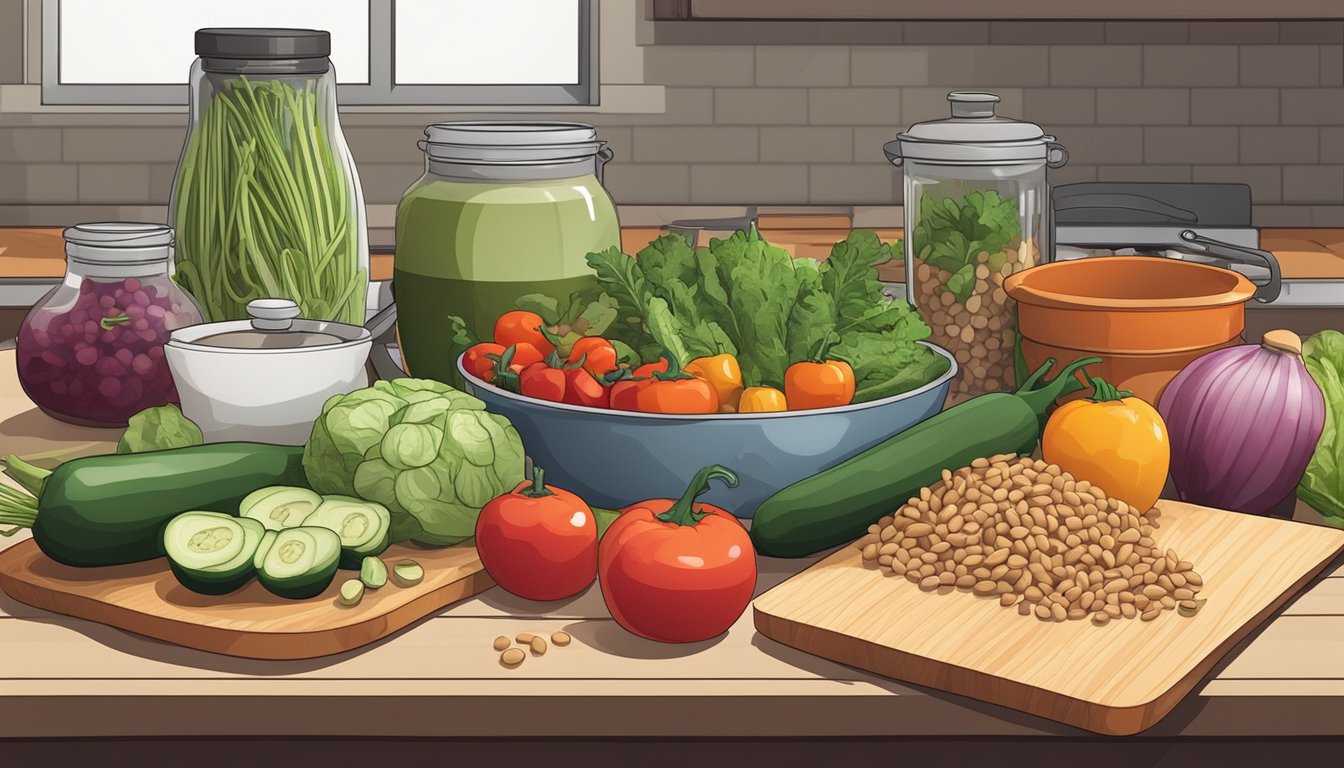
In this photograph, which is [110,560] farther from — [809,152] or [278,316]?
[809,152]

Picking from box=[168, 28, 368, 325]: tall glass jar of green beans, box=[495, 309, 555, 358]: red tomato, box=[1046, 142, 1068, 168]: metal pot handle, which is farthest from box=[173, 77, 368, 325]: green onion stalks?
box=[1046, 142, 1068, 168]: metal pot handle

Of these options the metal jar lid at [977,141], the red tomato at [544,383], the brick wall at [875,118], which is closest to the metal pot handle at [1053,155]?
the metal jar lid at [977,141]

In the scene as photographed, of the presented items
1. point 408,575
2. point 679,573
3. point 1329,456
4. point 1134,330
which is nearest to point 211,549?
point 408,575

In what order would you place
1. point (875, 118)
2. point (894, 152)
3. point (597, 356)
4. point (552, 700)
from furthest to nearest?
point (875, 118)
point (894, 152)
point (597, 356)
point (552, 700)

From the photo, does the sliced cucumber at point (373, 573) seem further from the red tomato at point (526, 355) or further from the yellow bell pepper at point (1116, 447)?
the yellow bell pepper at point (1116, 447)

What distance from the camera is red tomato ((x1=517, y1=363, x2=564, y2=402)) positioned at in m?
1.27

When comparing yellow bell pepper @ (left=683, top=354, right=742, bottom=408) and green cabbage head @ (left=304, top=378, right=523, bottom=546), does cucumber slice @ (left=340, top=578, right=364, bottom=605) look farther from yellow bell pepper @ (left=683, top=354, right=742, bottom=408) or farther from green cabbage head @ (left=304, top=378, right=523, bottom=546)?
yellow bell pepper @ (left=683, top=354, right=742, bottom=408)

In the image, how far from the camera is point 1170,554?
1.15 m

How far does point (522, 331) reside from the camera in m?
1.38

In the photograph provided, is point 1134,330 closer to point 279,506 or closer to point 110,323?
point 279,506

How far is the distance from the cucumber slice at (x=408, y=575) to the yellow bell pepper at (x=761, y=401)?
30 centimetres

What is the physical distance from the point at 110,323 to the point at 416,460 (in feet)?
1.56

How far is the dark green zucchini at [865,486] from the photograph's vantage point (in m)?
1.21

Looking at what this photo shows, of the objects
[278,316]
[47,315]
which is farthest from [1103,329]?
[47,315]
